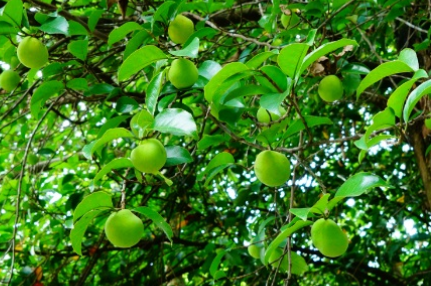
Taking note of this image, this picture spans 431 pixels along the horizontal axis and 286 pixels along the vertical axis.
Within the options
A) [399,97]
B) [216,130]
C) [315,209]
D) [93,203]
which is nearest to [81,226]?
[93,203]

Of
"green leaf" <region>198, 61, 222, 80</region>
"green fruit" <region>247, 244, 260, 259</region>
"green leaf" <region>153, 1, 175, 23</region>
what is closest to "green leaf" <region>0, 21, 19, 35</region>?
"green leaf" <region>153, 1, 175, 23</region>

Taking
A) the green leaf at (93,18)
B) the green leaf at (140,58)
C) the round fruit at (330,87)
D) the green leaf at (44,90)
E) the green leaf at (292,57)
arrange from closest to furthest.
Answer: the green leaf at (292,57) → the green leaf at (140,58) → the round fruit at (330,87) → the green leaf at (44,90) → the green leaf at (93,18)

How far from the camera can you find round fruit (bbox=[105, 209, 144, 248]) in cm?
100

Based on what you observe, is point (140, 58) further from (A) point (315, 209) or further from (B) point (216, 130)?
(B) point (216, 130)

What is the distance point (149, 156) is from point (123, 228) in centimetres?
14

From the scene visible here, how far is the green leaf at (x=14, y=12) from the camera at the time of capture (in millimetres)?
1187

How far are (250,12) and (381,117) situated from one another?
129 centimetres

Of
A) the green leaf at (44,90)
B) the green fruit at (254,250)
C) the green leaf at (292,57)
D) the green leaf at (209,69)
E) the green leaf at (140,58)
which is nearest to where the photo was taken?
the green leaf at (292,57)

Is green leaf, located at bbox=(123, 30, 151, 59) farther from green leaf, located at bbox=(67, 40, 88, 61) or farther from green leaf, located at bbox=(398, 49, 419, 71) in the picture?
green leaf, located at bbox=(398, 49, 419, 71)

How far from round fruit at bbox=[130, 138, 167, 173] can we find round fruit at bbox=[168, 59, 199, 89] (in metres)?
0.16

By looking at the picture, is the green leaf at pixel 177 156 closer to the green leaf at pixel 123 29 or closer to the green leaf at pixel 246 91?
the green leaf at pixel 246 91

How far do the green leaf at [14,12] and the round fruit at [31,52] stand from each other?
0.04 meters

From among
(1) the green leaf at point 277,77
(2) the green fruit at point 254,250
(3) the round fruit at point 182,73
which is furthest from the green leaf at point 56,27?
(2) the green fruit at point 254,250

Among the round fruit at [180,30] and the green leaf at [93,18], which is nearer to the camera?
the round fruit at [180,30]
